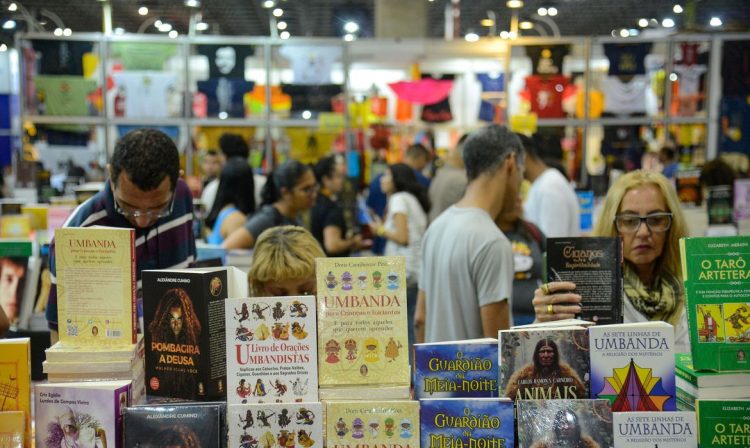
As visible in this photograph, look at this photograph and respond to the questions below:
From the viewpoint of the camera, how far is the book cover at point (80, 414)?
66.1 inches

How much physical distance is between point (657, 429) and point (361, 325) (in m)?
0.67

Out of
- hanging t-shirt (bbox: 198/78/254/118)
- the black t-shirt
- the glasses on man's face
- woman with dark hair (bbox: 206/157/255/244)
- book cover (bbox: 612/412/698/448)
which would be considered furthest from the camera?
hanging t-shirt (bbox: 198/78/254/118)

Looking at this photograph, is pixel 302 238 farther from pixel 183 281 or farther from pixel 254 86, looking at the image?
pixel 254 86

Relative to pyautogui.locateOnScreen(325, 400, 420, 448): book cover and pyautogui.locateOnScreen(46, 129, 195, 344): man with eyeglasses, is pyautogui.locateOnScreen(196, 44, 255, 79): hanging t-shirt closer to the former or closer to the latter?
pyautogui.locateOnScreen(46, 129, 195, 344): man with eyeglasses

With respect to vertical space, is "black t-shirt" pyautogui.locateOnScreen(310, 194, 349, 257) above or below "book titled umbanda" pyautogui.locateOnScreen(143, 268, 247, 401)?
above

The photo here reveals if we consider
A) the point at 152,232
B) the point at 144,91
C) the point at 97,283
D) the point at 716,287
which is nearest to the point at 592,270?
the point at 716,287

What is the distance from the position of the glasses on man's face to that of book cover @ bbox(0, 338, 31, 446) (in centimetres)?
182

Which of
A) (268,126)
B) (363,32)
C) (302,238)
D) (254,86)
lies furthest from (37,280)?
(363,32)

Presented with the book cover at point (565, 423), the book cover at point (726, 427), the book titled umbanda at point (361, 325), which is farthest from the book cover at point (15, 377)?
the book cover at point (726, 427)

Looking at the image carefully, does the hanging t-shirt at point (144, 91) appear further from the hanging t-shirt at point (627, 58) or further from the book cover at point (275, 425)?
the book cover at point (275, 425)

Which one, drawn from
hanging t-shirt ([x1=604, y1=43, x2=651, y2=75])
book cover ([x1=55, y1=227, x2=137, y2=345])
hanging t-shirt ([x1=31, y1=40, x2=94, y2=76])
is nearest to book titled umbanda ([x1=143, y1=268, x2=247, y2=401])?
book cover ([x1=55, y1=227, x2=137, y2=345])

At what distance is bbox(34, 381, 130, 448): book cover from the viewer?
5.51 feet

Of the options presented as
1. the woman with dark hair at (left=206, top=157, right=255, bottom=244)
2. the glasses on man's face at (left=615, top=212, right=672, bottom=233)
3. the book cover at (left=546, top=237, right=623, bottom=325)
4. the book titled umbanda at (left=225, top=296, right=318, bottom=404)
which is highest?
the woman with dark hair at (left=206, top=157, right=255, bottom=244)

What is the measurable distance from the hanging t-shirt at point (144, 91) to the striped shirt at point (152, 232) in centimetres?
547
